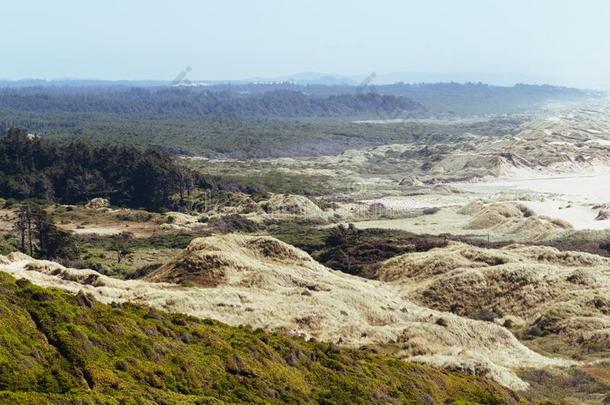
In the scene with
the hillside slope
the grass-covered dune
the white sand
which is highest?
the grass-covered dune

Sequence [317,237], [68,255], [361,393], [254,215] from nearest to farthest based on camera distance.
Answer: [361,393] → [68,255] → [317,237] → [254,215]

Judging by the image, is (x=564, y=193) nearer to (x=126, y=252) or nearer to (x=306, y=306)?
(x=126, y=252)

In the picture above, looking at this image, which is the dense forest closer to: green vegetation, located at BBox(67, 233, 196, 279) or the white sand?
green vegetation, located at BBox(67, 233, 196, 279)

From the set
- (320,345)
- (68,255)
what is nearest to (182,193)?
(68,255)

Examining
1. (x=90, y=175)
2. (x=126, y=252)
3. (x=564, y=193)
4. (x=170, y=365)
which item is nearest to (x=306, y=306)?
(x=170, y=365)

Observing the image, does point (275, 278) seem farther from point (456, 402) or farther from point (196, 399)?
point (196, 399)

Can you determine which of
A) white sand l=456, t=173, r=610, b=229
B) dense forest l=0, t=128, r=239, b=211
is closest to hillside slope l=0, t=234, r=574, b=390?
white sand l=456, t=173, r=610, b=229
